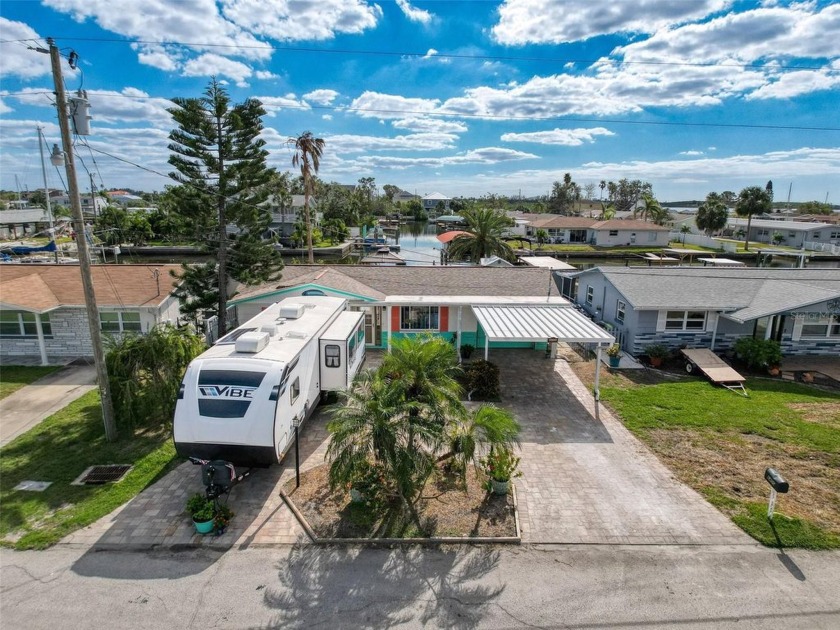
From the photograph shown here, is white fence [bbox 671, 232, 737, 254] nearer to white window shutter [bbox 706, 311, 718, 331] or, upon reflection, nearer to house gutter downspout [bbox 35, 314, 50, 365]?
white window shutter [bbox 706, 311, 718, 331]

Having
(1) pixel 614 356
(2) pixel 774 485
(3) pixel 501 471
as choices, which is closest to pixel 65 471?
(3) pixel 501 471

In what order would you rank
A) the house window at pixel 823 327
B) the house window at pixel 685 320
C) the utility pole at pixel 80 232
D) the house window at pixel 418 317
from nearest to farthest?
the utility pole at pixel 80 232, the house window at pixel 823 327, the house window at pixel 685 320, the house window at pixel 418 317

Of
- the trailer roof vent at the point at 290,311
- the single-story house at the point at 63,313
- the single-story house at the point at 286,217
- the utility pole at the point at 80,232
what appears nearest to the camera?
the utility pole at the point at 80,232

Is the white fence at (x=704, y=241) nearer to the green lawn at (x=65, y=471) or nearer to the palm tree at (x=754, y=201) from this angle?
the palm tree at (x=754, y=201)

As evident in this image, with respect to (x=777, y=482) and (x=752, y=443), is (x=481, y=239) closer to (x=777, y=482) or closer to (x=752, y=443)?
(x=752, y=443)

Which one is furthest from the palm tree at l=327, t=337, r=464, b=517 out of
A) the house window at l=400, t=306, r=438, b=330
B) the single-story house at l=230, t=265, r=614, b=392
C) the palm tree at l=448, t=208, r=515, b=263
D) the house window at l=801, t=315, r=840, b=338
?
the palm tree at l=448, t=208, r=515, b=263

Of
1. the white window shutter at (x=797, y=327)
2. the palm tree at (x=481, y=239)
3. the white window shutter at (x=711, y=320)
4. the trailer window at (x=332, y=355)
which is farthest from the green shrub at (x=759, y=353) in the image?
the palm tree at (x=481, y=239)

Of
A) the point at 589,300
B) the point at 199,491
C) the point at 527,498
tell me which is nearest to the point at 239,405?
the point at 199,491
